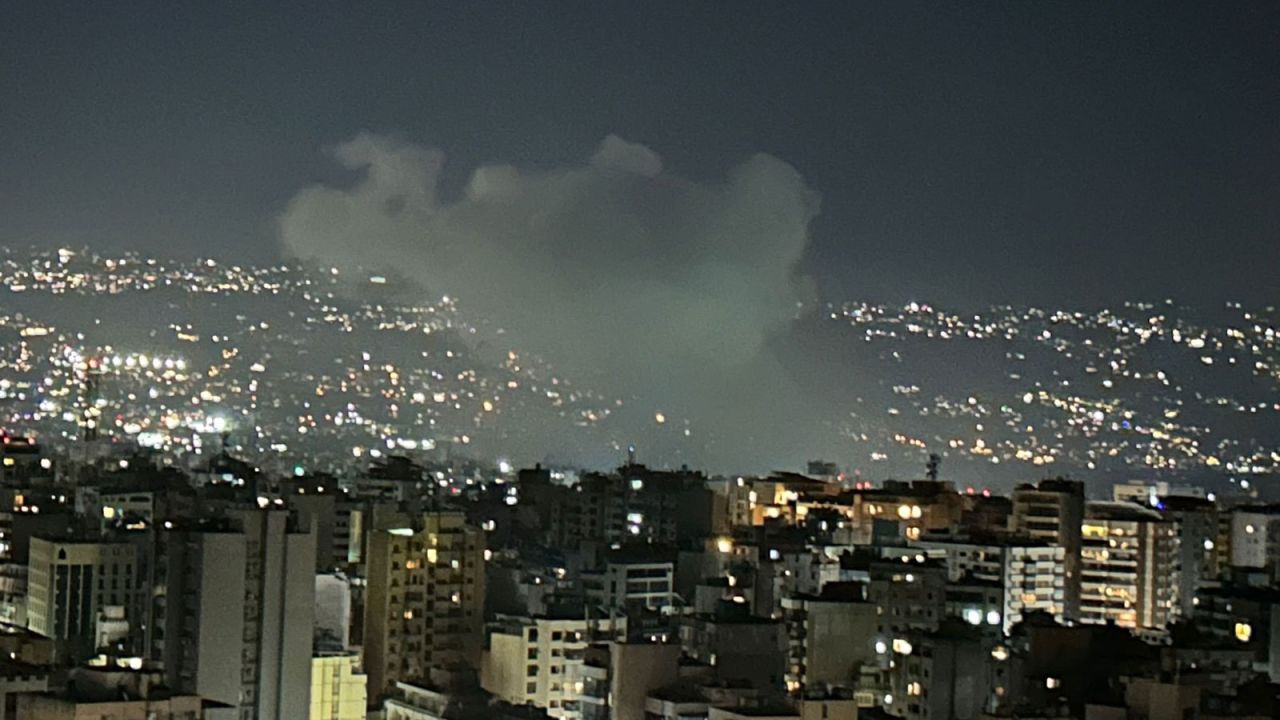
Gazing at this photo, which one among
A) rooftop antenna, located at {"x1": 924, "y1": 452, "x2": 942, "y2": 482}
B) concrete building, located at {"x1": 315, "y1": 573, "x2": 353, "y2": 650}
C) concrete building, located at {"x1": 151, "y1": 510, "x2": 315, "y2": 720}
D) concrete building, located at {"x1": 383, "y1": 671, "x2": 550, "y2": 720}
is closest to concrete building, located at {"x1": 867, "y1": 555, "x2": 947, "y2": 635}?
concrete building, located at {"x1": 315, "y1": 573, "x2": 353, "y2": 650}

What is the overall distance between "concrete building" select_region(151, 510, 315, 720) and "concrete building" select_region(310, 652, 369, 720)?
0.30 meters

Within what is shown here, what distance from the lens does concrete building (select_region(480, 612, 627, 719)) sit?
40.1 ft

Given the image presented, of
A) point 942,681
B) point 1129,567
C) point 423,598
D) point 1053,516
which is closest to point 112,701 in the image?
point 942,681

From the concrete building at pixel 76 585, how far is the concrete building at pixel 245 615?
1.38 meters

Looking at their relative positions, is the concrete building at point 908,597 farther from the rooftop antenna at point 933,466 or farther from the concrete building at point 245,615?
the rooftop antenna at point 933,466

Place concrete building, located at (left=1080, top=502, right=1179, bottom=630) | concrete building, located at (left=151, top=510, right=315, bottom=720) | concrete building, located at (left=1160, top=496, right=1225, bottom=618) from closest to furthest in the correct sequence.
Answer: concrete building, located at (left=151, top=510, right=315, bottom=720) → concrete building, located at (left=1080, top=502, right=1179, bottom=630) → concrete building, located at (left=1160, top=496, right=1225, bottom=618)

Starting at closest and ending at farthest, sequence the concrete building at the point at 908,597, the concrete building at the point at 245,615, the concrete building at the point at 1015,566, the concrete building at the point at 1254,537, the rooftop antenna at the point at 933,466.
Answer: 1. the concrete building at the point at 245,615
2. the concrete building at the point at 908,597
3. the concrete building at the point at 1015,566
4. the concrete building at the point at 1254,537
5. the rooftop antenna at the point at 933,466

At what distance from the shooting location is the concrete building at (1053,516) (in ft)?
59.0

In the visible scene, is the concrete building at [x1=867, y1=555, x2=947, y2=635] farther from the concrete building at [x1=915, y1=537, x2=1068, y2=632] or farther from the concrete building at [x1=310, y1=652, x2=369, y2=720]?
the concrete building at [x1=310, y1=652, x2=369, y2=720]

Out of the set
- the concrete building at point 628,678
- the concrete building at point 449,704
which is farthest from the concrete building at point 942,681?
the concrete building at point 449,704

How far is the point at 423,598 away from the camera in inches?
528

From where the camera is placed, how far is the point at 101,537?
13.4 m

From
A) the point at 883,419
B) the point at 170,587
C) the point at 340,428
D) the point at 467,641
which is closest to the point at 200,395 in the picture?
the point at 340,428

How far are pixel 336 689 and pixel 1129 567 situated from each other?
8.32 metres
